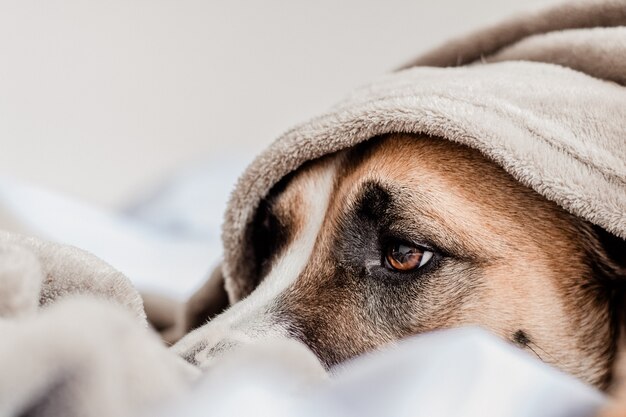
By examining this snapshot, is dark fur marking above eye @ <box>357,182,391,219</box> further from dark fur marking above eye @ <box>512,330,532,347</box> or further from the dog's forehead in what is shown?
dark fur marking above eye @ <box>512,330,532,347</box>

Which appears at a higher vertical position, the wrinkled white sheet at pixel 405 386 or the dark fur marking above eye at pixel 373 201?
the dark fur marking above eye at pixel 373 201

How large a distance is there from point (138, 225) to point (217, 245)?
0.24 m

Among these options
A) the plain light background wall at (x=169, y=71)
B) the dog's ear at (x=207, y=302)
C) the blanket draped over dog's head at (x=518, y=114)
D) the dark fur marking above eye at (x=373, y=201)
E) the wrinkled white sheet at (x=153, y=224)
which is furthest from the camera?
the plain light background wall at (x=169, y=71)

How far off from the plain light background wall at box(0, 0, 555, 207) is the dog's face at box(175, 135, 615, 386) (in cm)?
173

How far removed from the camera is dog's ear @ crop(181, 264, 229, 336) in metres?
1.34

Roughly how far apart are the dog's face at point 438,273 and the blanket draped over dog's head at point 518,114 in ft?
0.26

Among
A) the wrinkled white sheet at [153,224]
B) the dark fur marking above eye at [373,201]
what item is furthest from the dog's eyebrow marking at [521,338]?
the wrinkled white sheet at [153,224]

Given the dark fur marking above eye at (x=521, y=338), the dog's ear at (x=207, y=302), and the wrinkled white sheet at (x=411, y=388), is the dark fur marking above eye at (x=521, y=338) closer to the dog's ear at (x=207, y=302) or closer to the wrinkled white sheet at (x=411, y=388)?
the wrinkled white sheet at (x=411, y=388)

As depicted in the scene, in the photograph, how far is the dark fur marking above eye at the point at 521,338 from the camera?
97cm

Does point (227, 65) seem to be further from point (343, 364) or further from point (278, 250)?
point (343, 364)

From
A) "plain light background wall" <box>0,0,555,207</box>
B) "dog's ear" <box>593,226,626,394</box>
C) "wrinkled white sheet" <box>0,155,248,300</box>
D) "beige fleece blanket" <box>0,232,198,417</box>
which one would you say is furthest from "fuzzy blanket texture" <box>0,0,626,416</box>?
"plain light background wall" <box>0,0,555,207</box>

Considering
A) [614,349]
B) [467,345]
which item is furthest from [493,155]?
[467,345]

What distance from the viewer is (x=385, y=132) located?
42.3 inches

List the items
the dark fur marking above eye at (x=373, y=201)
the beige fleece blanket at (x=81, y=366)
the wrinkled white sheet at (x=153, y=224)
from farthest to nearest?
the wrinkled white sheet at (x=153, y=224), the dark fur marking above eye at (x=373, y=201), the beige fleece blanket at (x=81, y=366)
